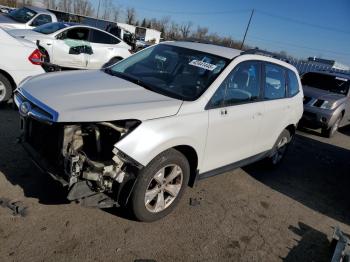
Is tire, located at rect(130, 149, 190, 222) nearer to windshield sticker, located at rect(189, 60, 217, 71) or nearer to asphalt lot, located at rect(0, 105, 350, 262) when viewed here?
asphalt lot, located at rect(0, 105, 350, 262)

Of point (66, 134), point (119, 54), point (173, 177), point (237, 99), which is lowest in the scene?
point (119, 54)

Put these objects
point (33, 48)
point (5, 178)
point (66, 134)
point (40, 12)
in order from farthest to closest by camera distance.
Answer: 1. point (40, 12)
2. point (33, 48)
3. point (5, 178)
4. point (66, 134)

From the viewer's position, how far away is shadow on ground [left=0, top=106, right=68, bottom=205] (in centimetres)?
390

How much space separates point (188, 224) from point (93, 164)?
136 centimetres

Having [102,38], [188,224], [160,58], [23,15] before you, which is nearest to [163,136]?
[188,224]

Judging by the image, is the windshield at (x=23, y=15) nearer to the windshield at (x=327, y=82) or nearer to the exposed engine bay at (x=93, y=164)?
the windshield at (x=327, y=82)

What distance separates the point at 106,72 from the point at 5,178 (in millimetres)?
1784

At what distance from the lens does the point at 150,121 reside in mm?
3334

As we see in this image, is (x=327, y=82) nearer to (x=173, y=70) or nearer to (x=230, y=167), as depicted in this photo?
(x=230, y=167)

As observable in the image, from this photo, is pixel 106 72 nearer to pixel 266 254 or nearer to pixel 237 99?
pixel 237 99

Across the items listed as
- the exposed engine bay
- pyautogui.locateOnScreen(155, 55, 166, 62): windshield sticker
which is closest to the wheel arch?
pyautogui.locateOnScreen(155, 55, 166, 62): windshield sticker

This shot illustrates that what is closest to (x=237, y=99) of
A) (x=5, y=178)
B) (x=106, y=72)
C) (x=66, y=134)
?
(x=106, y=72)

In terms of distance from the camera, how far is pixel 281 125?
5.66m

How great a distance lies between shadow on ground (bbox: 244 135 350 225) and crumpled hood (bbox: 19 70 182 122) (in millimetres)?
2877
